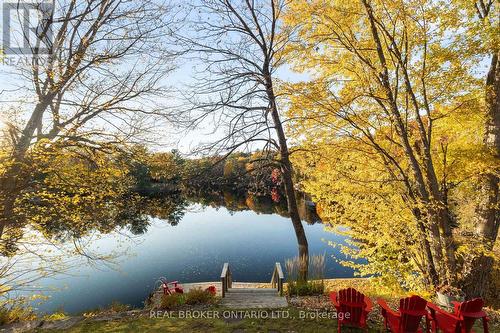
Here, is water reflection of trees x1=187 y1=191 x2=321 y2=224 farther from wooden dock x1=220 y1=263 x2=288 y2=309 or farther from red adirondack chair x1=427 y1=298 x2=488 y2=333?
red adirondack chair x1=427 y1=298 x2=488 y2=333

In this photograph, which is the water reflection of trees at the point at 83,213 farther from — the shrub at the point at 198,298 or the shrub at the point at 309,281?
the shrub at the point at 309,281

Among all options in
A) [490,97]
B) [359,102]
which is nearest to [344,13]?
[359,102]

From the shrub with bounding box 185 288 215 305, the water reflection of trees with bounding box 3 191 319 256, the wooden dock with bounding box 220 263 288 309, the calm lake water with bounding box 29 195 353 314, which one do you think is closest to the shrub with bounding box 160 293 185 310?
the shrub with bounding box 185 288 215 305

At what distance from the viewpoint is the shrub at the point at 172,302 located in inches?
268

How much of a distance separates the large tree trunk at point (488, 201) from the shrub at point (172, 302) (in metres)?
7.00

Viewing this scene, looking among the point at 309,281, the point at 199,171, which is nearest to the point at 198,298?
the point at 309,281

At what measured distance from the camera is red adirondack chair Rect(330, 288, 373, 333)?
4.99 meters

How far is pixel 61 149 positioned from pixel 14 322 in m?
4.05

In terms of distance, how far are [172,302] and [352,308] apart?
13.8 ft

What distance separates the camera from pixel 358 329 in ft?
16.9

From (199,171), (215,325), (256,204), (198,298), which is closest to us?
(215,325)

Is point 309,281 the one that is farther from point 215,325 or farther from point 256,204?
point 256,204

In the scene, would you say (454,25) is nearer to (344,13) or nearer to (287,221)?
(344,13)

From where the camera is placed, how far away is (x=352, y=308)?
5.04m
